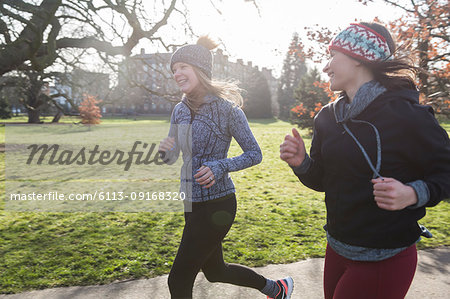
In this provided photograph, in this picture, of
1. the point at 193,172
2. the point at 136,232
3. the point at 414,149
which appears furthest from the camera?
the point at 136,232

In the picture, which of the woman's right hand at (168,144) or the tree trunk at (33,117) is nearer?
the woman's right hand at (168,144)

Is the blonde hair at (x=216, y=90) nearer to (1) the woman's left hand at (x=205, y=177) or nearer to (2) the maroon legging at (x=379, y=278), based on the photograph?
(1) the woman's left hand at (x=205, y=177)

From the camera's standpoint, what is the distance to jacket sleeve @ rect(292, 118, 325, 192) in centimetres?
197

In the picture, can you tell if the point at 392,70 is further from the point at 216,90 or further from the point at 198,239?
the point at 198,239

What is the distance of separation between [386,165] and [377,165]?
0.14 feet

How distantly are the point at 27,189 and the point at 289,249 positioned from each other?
6491 mm

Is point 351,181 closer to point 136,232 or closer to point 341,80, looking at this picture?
point 341,80

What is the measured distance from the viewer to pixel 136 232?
5035 mm

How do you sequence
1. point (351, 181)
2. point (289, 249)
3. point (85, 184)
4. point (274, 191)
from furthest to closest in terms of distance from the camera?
point (85, 184)
point (274, 191)
point (289, 249)
point (351, 181)

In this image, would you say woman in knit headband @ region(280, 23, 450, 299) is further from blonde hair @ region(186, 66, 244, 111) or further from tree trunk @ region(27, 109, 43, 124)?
tree trunk @ region(27, 109, 43, 124)

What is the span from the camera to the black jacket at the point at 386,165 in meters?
1.53

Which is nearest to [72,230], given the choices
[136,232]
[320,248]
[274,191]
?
[136,232]

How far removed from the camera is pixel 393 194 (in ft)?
4.77

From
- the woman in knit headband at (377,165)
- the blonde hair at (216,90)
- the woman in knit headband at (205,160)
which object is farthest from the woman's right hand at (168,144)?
the woman in knit headband at (377,165)
